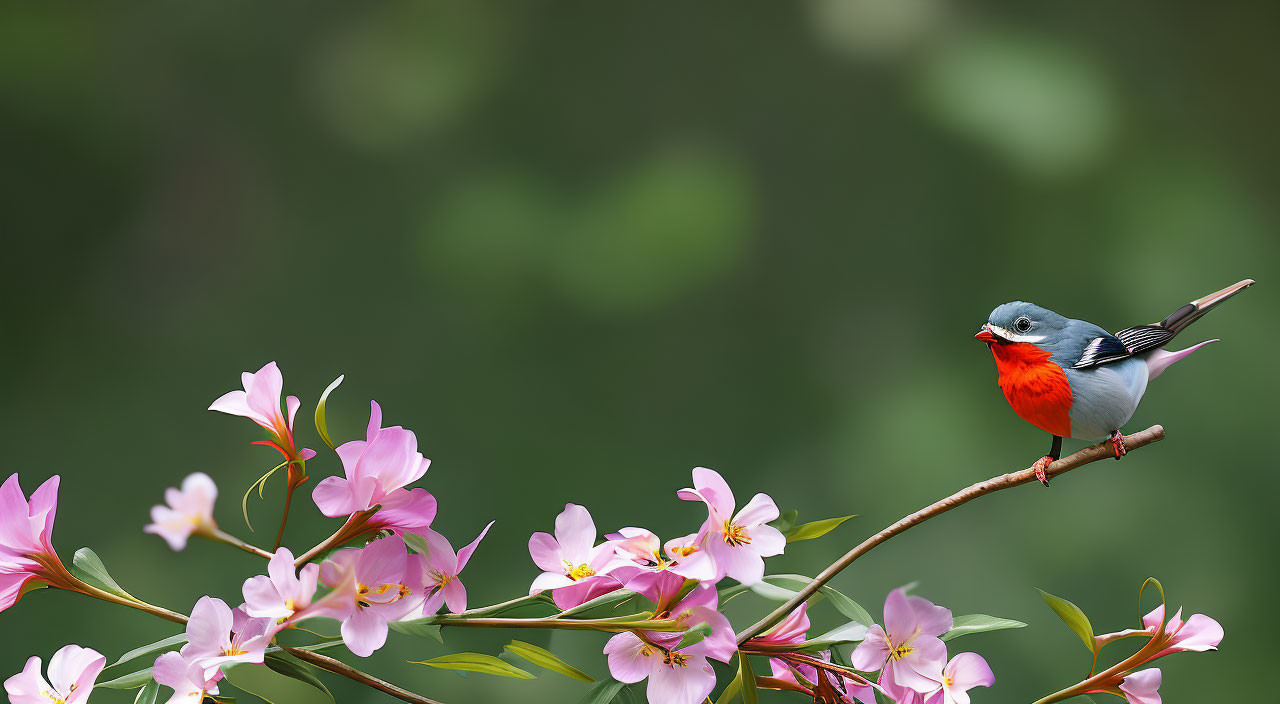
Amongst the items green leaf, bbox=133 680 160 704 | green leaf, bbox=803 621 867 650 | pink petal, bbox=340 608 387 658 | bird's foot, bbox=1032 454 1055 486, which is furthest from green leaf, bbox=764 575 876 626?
green leaf, bbox=133 680 160 704

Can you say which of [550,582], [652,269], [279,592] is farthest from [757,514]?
[652,269]

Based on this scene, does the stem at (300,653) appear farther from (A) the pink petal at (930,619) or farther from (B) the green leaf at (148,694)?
(A) the pink petal at (930,619)

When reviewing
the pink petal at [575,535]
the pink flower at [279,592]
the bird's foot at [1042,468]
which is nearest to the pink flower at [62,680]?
the pink flower at [279,592]

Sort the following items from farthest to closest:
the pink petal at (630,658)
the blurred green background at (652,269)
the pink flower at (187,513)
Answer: the blurred green background at (652,269) < the pink petal at (630,658) < the pink flower at (187,513)

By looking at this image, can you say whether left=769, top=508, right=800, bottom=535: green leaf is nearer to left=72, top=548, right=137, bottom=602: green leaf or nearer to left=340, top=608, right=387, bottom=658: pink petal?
left=340, top=608, right=387, bottom=658: pink petal

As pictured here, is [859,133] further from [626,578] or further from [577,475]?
[626,578]

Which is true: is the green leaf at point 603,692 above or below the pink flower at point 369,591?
below
